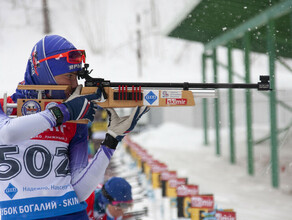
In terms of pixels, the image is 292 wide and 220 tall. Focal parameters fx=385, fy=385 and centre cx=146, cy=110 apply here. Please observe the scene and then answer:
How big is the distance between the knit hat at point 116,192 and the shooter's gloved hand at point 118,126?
133 centimetres

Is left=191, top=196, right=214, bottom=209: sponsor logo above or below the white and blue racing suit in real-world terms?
below

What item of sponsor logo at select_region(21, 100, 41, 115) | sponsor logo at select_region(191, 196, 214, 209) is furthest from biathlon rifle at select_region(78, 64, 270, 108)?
sponsor logo at select_region(191, 196, 214, 209)

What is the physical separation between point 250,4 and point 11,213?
3.26 m

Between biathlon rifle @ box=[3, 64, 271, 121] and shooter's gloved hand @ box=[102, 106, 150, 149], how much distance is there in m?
0.07

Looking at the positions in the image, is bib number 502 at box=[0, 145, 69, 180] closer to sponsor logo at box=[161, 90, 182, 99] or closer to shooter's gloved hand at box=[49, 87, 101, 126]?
shooter's gloved hand at box=[49, 87, 101, 126]

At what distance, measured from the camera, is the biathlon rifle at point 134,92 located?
5.08 feet

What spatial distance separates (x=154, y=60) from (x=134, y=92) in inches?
167

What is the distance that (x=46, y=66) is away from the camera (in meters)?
1.58

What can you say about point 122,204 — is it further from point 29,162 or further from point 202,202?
point 29,162

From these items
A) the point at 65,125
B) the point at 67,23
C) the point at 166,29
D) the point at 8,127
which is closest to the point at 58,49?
the point at 65,125

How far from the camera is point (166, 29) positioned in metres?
6.50

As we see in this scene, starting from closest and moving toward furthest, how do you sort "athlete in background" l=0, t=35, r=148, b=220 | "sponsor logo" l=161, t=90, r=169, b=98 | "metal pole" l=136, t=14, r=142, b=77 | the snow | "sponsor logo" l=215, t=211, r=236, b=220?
"athlete in background" l=0, t=35, r=148, b=220 < "sponsor logo" l=161, t=90, r=169, b=98 < "sponsor logo" l=215, t=211, r=236, b=220 < the snow < "metal pole" l=136, t=14, r=142, b=77

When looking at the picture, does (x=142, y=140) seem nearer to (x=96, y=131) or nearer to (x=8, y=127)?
(x=96, y=131)

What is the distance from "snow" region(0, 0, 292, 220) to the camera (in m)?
2.88
